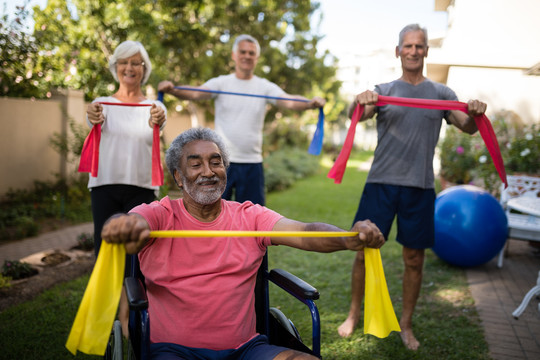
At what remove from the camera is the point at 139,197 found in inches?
115

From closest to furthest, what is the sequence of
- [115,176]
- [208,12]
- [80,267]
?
[115,176] < [80,267] < [208,12]

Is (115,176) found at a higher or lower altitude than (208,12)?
lower

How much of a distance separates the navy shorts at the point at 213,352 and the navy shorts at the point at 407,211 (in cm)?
148

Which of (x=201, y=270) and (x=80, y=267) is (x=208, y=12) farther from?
(x=201, y=270)

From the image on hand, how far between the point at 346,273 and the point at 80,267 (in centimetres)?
273

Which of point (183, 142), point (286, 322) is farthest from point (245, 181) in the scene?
point (286, 322)

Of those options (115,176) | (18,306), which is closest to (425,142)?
(115,176)

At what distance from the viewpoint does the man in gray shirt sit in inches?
113

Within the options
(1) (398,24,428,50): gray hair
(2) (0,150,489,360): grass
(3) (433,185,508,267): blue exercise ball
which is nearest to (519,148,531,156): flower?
(3) (433,185,508,267): blue exercise ball

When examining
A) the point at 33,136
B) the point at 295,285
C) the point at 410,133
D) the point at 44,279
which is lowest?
the point at 44,279

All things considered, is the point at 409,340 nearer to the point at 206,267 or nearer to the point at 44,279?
the point at 206,267

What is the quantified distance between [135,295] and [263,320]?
732 millimetres

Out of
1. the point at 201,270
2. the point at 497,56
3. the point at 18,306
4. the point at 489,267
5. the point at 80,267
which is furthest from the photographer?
the point at 497,56

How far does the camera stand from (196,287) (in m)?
1.89
